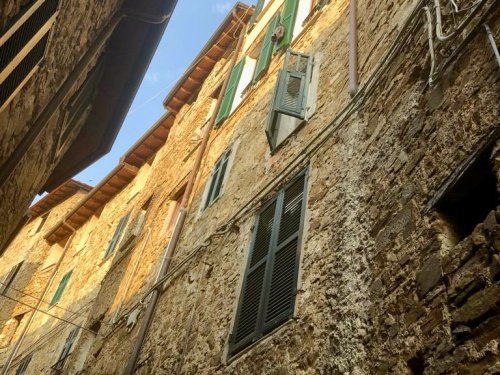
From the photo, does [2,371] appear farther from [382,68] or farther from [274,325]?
[382,68]

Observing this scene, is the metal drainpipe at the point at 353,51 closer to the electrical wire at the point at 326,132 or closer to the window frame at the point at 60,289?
the electrical wire at the point at 326,132

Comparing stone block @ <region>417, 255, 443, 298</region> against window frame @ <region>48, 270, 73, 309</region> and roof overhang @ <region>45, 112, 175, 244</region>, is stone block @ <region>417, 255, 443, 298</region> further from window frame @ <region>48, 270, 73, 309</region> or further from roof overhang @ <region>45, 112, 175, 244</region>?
roof overhang @ <region>45, 112, 175, 244</region>

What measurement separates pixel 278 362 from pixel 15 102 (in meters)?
3.01

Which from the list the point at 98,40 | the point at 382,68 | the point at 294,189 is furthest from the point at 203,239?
the point at 382,68

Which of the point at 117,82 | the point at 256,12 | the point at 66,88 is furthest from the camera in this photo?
the point at 256,12

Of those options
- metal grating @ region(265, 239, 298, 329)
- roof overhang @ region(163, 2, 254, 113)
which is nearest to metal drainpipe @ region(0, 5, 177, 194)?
metal grating @ region(265, 239, 298, 329)

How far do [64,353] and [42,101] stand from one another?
6319 mm

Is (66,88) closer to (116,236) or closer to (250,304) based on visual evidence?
(250,304)

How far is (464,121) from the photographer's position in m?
2.96

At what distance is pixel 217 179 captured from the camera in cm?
766

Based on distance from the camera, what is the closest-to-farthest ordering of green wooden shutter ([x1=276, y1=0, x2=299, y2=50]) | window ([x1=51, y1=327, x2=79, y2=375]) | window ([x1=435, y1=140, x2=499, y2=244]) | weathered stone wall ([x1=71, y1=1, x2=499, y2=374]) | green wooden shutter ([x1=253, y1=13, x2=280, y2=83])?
weathered stone wall ([x1=71, y1=1, x2=499, y2=374]) < window ([x1=435, y1=140, x2=499, y2=244]) < green wooden shutter ([x1=276, y1=0, x2=299, y2=50]) < green wooden shutter ([x1=253, y1=13, x2=280, y2=83]) < window ([x1=51, y1=327, x2=79, y2=375])

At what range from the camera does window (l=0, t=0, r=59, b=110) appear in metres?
4.04

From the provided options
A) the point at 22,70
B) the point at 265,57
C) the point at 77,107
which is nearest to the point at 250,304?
the point at 22,70

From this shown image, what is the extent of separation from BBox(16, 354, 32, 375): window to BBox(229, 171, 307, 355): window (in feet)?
28.7
